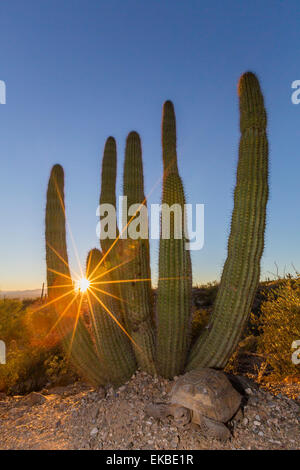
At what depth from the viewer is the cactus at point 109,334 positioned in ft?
20.6

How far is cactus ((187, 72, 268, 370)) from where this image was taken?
5.55m

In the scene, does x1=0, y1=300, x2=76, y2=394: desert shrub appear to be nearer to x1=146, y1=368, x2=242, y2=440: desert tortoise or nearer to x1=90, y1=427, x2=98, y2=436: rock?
x1=90, y1=427, x2=98, y2=436: rock

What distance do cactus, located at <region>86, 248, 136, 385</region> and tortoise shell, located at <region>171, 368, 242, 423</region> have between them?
146 cm

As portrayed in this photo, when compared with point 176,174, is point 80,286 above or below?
below

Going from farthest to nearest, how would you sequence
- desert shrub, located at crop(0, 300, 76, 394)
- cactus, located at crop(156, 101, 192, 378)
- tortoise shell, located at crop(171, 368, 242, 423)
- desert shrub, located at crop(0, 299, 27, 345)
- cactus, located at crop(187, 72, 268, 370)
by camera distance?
1. desert shrub, located at crop(0, 299, 27, 345)
2. desert shrub, located at crop(0, 300, 76, 394)
3. cactus, located at crop(156, 101, 192, 378)
4. cactus, located at crop(187, 72, 268, 370)
5. tortoise shell, located at crop(171, 368, 242, 423)

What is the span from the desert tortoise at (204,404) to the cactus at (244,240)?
79 cm

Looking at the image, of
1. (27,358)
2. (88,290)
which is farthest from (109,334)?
(27,358)

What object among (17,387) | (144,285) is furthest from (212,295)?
(144,285)

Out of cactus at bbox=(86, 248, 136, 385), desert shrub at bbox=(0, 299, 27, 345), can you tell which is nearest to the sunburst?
cactus at bbox=(86, 248, 136, 385)

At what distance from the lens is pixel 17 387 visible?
28.4ft

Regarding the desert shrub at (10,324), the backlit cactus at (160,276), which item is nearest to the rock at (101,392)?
the backlit cactus at (160,276)

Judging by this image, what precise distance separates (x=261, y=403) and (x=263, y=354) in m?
3.74
